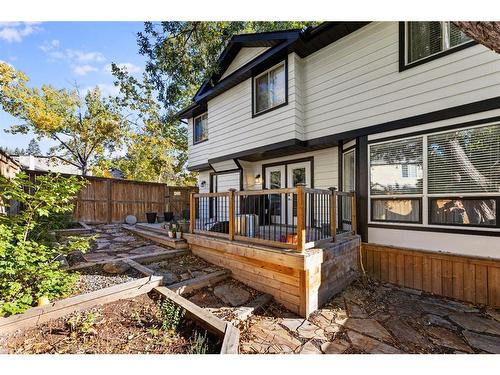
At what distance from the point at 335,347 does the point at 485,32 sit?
3382mm

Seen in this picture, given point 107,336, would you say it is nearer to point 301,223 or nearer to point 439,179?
point 301,223

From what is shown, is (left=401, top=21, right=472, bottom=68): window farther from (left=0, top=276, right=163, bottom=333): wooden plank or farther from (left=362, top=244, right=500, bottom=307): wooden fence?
(left=0, top=276, right=163, bottom=333): wooden plank

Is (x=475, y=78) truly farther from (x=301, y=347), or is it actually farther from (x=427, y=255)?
(x=301, y=347)

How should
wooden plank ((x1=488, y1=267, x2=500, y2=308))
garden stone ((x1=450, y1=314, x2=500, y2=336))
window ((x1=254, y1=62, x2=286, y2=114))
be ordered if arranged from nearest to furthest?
garden stone ((x1=450, y1=314, x2=500, y2=336)), wooden plank ((x1=488, y1=267, x2=500, y2=308)), window ((x1=254, y1=62, x2=286, y2=114))

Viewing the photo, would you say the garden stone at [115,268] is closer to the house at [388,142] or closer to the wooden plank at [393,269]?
the house at [388,142]

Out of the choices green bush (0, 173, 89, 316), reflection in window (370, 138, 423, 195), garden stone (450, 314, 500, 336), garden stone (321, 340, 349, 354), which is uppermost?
reflection in window (370, 138, 423, 195)

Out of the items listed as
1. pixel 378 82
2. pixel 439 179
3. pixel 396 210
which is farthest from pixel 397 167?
pixel 378 82

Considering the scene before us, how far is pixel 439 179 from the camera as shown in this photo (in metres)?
4.14

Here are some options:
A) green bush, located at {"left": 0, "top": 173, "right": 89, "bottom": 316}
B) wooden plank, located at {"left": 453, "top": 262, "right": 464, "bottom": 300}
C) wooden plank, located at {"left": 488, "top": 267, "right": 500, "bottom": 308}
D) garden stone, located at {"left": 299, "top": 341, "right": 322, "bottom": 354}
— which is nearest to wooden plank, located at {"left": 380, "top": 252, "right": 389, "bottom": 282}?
wooden plank, located at {"left": 453, "top": 262, "right": 464, "bottom": 300}

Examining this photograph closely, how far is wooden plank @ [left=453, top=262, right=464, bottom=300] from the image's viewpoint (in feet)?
12.9
